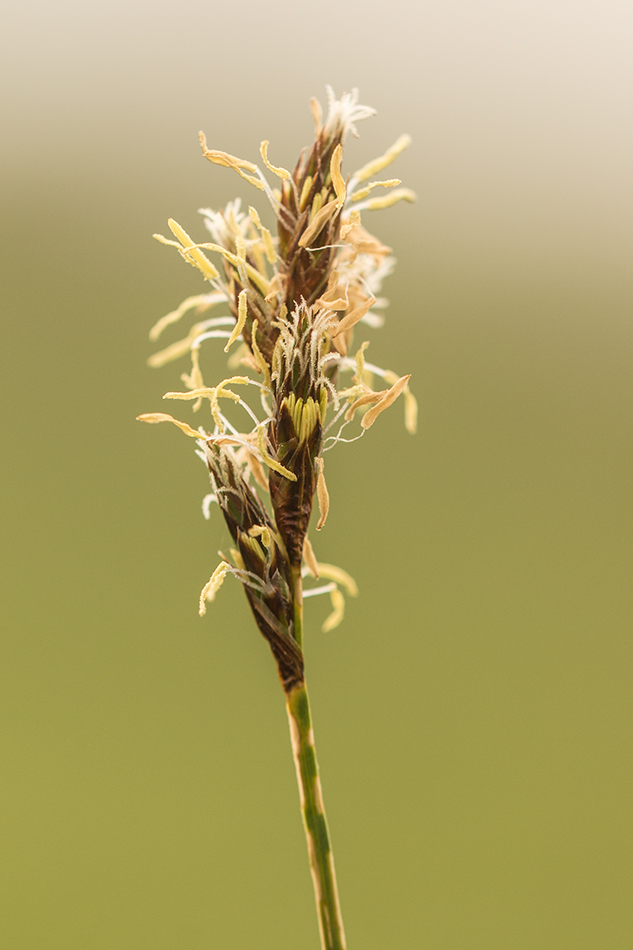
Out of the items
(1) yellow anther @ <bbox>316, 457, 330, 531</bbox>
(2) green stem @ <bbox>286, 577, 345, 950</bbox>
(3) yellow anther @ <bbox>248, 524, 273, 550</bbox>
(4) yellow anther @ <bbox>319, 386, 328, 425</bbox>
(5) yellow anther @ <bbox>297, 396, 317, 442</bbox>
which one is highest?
(4) yellow anther @ <bbox>319, 386, 328, 425</bbox>

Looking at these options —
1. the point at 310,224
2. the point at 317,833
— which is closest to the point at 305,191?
the point at 310,224

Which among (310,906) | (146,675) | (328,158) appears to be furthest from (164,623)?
(328,158)

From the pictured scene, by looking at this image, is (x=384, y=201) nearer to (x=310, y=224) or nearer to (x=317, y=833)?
(x=310, y=224)

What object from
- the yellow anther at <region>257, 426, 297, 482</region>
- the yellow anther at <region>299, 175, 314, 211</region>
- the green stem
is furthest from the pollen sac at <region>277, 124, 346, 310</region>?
the green stem

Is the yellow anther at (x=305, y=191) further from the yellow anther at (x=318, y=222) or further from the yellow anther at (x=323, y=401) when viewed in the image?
the yellow anther at (x=323, y=401)

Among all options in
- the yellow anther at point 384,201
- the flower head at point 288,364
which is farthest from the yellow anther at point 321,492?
the yellow anther at point 384,201

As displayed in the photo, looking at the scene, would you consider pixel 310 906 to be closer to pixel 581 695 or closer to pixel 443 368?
pixel 581 695

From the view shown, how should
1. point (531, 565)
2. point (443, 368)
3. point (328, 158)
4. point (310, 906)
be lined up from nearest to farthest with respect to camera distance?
point (328, 158)
point (310, 906)
point (531, 565)
point (443, 368)

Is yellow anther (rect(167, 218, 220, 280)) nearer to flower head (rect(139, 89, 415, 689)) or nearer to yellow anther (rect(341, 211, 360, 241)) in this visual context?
flower head (rect(139, 89, 415, 689))
